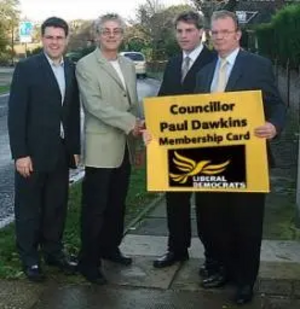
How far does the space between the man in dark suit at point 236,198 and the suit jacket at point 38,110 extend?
1.01 metres

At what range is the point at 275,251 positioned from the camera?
5.68 metres

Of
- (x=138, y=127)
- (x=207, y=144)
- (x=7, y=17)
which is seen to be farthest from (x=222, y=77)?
(x=7, y=17)

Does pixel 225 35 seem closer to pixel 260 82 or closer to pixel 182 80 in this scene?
pixel 260 82

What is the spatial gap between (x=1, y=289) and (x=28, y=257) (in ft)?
1.14

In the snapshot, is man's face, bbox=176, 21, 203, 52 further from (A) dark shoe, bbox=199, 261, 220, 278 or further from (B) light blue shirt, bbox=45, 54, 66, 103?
(A) dark shoe, bbox=199, 261, 220, 278

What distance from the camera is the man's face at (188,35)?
193 inches

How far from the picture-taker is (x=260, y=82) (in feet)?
14.6

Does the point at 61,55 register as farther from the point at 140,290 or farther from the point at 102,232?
the point at 140,290

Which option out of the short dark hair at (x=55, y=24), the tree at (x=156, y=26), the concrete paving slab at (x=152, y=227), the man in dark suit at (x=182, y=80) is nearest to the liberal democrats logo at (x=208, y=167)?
the man in dark suit at (x=182, y=80)

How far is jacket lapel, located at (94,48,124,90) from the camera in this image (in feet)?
16.0

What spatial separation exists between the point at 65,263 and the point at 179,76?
5.51 ft

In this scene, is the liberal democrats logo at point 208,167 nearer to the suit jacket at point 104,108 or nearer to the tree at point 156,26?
the suit jacket at point 104,108

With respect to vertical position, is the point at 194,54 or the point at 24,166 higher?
the point at 194,54

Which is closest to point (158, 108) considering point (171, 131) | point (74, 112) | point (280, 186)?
point (171, 131)
